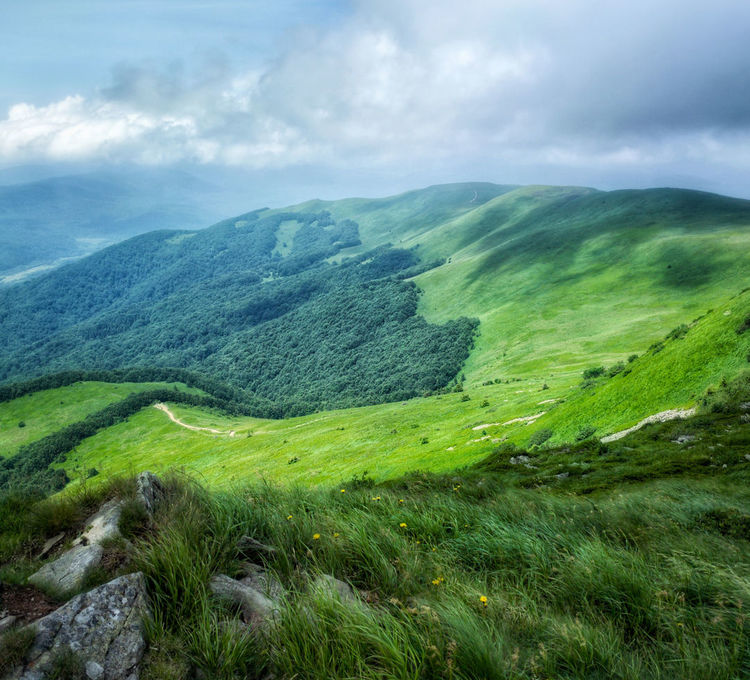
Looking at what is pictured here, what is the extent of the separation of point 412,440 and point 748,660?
4558 cm

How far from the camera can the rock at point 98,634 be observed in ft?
12.7

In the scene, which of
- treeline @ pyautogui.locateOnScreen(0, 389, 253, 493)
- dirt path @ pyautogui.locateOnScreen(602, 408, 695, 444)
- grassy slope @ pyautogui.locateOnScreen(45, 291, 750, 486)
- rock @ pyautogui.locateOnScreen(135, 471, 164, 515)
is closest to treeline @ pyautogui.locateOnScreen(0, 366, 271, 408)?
treeline @ pyautogui.locateOnScreen(0, 389, 253, 493)

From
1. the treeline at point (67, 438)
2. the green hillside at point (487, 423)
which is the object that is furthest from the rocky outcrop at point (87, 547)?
the treeline at point (67, 438)

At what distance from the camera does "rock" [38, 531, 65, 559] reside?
19.5 ft

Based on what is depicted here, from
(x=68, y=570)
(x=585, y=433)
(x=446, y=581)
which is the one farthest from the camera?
(x=585, y=433)

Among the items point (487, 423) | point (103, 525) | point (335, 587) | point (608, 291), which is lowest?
point (487, 423)

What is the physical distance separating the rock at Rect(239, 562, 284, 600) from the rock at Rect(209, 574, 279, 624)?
123mm

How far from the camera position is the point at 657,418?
21078 mm

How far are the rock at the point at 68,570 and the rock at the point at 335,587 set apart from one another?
2918 millimetres

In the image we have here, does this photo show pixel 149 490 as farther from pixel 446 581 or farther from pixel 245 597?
pixel 446 581

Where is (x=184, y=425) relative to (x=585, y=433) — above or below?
below

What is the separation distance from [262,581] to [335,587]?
1.26 m

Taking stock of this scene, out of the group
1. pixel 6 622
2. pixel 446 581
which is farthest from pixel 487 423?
pixel 6 622

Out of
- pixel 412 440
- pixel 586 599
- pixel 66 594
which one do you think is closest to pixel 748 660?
pixel 586 599
